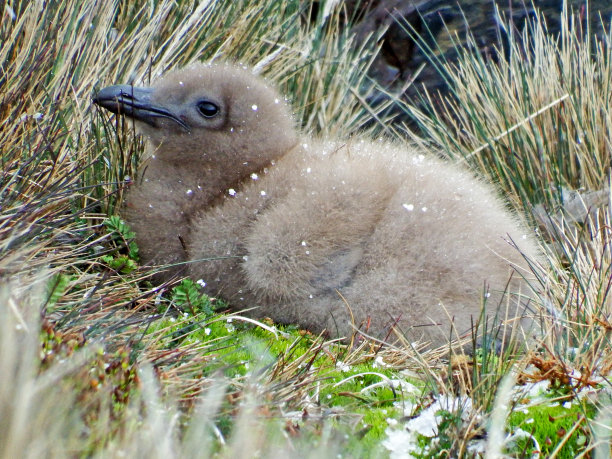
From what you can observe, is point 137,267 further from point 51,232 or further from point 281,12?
point 281,12

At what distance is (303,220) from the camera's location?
3428 mm

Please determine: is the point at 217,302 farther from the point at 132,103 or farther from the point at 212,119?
the point at 132,103

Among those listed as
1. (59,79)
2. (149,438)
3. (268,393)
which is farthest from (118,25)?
(149,438)

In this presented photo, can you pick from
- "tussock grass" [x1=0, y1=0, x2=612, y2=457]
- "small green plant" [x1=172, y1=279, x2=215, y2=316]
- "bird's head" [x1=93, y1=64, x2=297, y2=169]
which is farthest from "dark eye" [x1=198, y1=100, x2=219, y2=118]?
"small green plant" [x1=172, y1=279, x2=215, y2=316]

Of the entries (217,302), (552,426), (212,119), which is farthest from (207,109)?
(552,426)

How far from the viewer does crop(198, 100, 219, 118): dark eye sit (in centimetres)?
386

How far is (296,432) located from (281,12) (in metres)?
4.45

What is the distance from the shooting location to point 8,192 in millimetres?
3275

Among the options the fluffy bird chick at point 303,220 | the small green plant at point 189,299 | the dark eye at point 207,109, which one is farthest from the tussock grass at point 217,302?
the dark eye at point 207,109

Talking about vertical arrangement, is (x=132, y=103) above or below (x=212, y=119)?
above

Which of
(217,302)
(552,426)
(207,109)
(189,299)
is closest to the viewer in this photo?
(552,426)

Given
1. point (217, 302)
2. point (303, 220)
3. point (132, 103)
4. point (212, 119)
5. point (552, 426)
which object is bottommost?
point (552, 426)

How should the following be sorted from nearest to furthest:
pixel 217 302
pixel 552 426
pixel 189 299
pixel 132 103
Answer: pixel 552 426
pixel 189 299
pixel 217 302
pixel 132 103

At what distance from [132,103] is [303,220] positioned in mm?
1066
